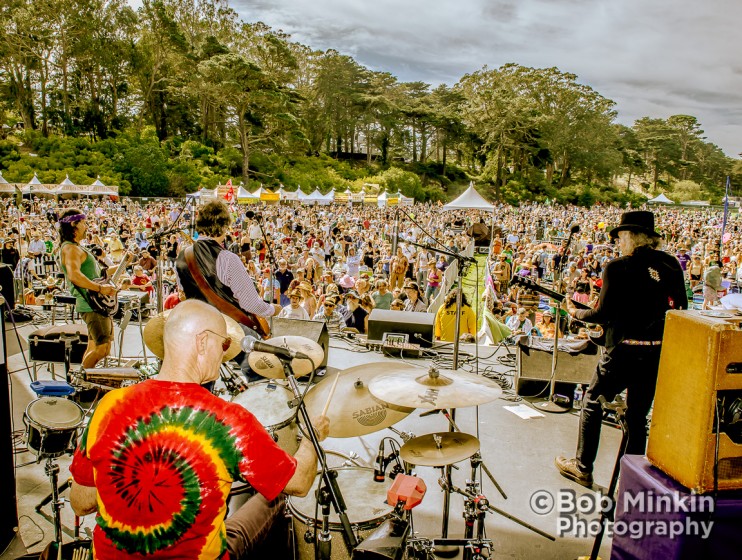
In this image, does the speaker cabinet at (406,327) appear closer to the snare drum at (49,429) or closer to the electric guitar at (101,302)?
the electric guitar at (101,302)

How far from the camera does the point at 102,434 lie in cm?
140

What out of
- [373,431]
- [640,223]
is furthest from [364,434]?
[640,223]

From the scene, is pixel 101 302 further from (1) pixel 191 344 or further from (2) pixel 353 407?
(1) pixel 191 344

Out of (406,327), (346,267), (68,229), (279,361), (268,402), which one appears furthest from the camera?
(346,267)

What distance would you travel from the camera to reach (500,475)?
3217mm

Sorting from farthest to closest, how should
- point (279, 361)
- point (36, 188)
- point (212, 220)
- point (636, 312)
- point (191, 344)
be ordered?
point (36, 188) < point (212, 220) < point (279, 361) < point (636, 312) < point (191, 344)

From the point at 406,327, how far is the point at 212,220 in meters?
2.87

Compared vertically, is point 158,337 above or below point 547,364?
above

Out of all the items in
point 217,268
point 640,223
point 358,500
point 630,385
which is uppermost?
point 640,223

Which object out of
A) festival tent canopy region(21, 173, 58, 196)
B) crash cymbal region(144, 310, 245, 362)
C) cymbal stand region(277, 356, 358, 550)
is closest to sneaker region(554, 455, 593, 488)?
cymbal stand region(277, 356, 358, 550)

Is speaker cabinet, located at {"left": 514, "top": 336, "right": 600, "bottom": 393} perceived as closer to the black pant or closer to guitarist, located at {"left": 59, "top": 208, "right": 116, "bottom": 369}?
the black pant

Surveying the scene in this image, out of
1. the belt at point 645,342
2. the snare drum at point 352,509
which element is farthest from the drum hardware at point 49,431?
the belt at point 645,342

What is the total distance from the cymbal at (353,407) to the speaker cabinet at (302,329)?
1.98 m

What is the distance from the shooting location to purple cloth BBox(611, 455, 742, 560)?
1653 mm
